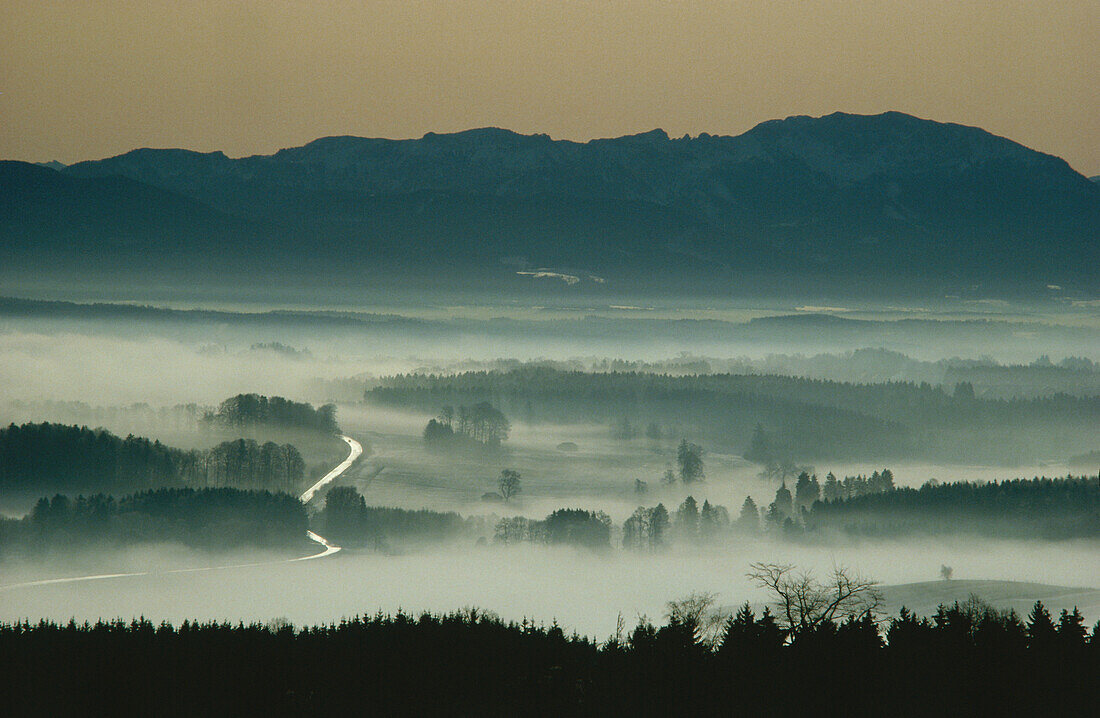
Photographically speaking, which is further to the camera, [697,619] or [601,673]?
[697,619]

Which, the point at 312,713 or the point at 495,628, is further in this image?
the point at 495,628

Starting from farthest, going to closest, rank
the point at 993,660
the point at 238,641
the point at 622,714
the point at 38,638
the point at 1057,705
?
the point at 38,638
the point at 238,641
the point at 993,660
the point at 622,714
the point at 1057,705

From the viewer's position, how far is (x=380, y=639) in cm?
10650

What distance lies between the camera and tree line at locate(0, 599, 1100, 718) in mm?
77250

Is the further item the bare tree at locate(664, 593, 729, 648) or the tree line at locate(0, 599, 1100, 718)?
the bare tree at locate(664, 593, 729, 648)

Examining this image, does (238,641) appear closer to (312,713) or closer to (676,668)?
(312,713)

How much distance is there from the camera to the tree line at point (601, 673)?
7725cm

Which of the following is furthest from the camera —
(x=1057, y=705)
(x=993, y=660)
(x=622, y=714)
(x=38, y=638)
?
(x=38, y=638)

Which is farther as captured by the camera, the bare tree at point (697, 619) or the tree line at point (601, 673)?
the bare tree at point (697, 619)

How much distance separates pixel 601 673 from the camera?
90625 millimetres

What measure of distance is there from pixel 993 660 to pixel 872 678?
1251cm

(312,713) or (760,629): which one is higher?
(760,629)

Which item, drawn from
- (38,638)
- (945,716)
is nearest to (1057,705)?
(945,716)

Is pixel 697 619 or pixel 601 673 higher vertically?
pixel 697 619
